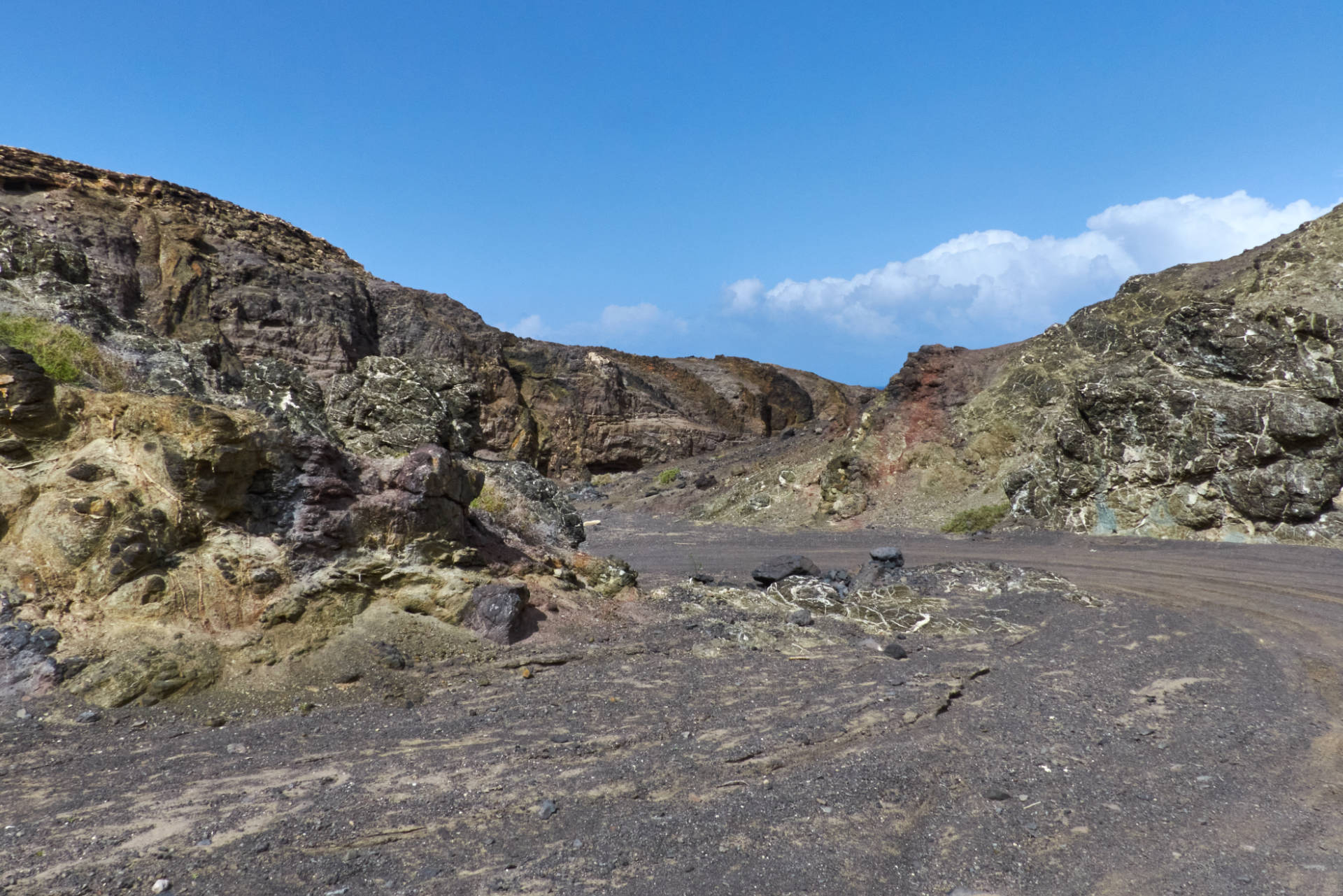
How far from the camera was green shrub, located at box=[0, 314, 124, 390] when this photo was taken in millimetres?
8359

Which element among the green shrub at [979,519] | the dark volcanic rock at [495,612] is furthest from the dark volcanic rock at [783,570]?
the green shrub at [979,519]

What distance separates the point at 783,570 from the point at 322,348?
83.3 feet

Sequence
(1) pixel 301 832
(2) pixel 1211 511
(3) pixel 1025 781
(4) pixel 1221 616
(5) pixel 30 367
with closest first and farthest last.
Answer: (1) pixel 301 832 < (3) pixel 1025 781 < (5) pixel 30 367 < (4) pixel 1221 616 < (2) pixel 1211 511

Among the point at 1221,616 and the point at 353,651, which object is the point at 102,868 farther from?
the point at 1221,616

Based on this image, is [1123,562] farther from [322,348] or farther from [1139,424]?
[322,348]

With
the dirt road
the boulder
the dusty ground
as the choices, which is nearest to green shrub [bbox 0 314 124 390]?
the dusty ground

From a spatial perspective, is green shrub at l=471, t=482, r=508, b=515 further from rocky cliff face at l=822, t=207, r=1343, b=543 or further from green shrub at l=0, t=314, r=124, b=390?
rocky cliff face at l=822, t=207, r=1343, b=543

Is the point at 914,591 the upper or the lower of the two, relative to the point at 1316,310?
lower

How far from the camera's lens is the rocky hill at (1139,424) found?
16641 mm

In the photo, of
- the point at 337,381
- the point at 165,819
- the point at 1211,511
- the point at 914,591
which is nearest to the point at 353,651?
the point at 165,819

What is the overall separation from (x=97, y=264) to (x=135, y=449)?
86.5 ft

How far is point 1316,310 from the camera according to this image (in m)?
17.5

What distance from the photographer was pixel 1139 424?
1859 cm

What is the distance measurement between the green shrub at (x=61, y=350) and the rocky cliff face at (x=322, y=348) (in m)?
0.21
